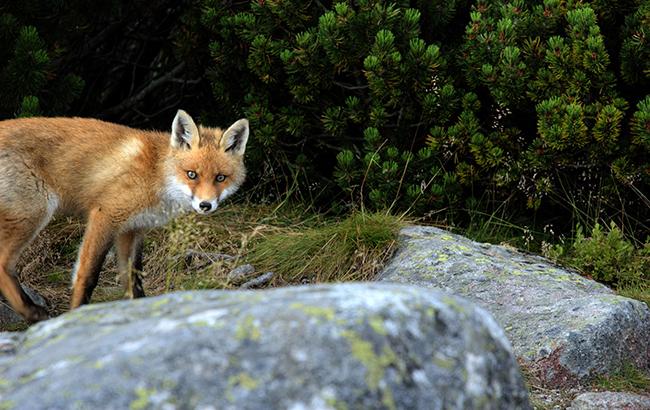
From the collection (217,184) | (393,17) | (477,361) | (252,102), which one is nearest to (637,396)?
(477,361)

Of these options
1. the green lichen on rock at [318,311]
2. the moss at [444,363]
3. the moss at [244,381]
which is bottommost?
the moss at [444,363]

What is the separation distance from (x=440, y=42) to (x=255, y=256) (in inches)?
86.7

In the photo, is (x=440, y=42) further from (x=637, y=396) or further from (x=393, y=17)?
(x=637, y=396)

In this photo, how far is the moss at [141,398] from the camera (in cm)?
192

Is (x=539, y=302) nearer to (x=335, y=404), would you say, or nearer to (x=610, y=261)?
(x=610, y=261)

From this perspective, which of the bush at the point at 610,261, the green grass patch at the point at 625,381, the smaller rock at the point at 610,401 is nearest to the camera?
the smaller rock at the point at 610,401

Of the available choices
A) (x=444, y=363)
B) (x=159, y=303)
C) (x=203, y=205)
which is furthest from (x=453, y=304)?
(x=203, y=205)

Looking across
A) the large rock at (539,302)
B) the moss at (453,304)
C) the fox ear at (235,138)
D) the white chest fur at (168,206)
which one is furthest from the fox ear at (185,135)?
the moss at (453,304)

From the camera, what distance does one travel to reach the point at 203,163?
17.2 feet

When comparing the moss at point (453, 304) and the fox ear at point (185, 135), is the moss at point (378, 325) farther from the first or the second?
the fox ear at point (185, 135)

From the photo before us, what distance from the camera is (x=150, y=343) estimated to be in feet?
6.68

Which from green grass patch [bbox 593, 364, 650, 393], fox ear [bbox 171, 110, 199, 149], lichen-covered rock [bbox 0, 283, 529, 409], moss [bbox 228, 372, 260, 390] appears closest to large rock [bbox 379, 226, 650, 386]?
green grass patch [bbox 593, 364, 650, 393]

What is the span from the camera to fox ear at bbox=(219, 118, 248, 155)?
5.42m

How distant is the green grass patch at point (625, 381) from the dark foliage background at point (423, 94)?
193 centimetres
